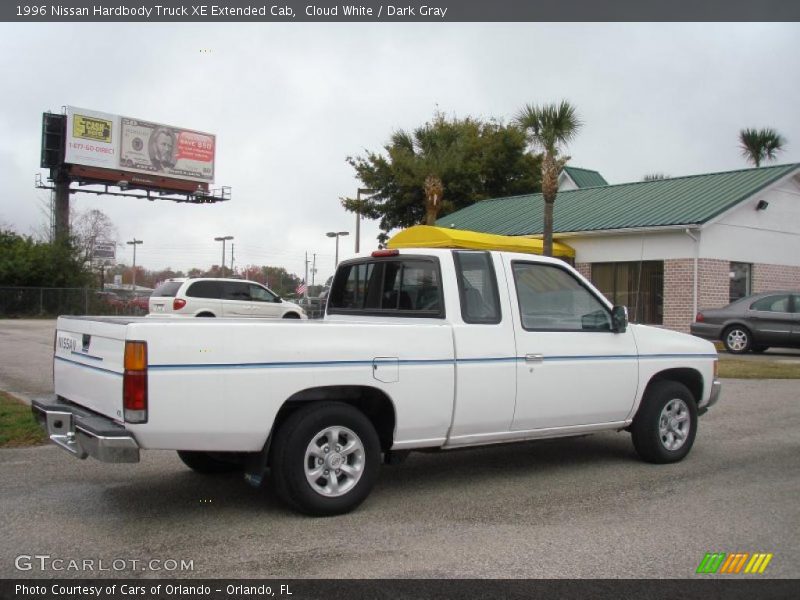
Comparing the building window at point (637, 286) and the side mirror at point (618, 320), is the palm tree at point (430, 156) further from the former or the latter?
the side mirror at point (618, 320)

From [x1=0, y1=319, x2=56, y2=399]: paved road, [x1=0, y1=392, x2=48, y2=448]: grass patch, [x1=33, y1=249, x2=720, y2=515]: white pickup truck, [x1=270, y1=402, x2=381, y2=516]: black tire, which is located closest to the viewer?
[x1=33, y1=249, x2=720, y2=515]: white pickup truck

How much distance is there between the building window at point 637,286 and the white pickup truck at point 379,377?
15887 millimetres

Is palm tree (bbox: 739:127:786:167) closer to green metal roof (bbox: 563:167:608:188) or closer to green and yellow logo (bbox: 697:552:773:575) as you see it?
green metal roof (bbox: 563:167:608:188)

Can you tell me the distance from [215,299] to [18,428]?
46.5ft

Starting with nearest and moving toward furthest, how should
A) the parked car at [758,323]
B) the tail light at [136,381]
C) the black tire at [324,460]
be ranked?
the tail light at [136,381] → the black tire at [324,460] → the parked car at [758,323]

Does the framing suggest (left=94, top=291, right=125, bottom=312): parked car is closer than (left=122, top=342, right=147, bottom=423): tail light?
No

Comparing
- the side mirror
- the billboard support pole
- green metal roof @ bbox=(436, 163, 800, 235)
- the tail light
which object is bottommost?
the tail light

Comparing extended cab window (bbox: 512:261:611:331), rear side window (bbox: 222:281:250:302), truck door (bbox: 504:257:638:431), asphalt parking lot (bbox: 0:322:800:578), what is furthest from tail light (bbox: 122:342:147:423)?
rear side window (bbox: 222:281:250:302)

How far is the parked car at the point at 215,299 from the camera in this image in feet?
71.1

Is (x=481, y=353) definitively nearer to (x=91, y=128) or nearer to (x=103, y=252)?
(x=103, y=252)

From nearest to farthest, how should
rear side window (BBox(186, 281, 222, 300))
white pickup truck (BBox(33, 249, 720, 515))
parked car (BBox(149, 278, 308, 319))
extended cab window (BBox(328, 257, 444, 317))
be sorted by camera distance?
white pickup truck (BBox(33, 249, 720, 515)), extended cab window (BBox(328, 257, 444, 317)), parked car (BBox(149, 278, 308, 319)), rear side window (BBox(186, 281, 222, 300))

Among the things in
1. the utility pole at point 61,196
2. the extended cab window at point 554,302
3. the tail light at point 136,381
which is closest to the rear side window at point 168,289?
the extended cab window at point 554,302

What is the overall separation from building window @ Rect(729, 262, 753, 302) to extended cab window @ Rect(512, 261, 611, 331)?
17658 millimetres

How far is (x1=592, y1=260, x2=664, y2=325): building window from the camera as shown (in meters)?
22.5
